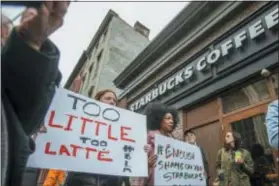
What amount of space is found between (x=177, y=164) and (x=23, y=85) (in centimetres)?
276

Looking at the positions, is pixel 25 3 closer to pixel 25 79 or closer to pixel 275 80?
pixel 25 79

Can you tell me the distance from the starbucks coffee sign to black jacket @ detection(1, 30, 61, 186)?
5.02m

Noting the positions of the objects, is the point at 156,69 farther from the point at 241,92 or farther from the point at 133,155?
the point at 133,155

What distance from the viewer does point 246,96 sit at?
5203 mm

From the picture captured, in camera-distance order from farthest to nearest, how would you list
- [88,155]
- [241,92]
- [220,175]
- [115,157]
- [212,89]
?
[212,89]
[241,92]
[220,175]
[115,157]
[88,155]

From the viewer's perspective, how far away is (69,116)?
7.54 ft

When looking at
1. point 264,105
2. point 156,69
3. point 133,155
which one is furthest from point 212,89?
point 133,155

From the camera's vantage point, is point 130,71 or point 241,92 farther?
point 130,71

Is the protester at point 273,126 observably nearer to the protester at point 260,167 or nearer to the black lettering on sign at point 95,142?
the black lettering on sign at point 95,142

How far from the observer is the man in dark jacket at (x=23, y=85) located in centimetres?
57

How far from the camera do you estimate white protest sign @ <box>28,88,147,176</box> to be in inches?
82.8

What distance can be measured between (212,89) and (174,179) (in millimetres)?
3381

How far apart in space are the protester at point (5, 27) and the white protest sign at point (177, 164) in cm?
250

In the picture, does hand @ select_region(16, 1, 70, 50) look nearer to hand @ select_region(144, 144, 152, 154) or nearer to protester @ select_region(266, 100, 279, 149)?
protester @ select_region(266, 100, 279, 149)
